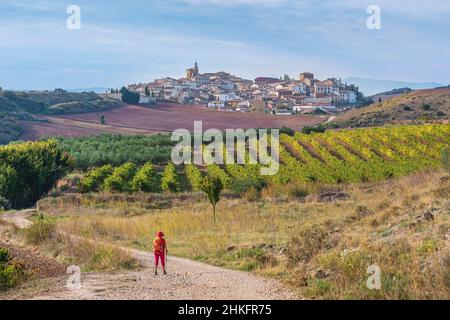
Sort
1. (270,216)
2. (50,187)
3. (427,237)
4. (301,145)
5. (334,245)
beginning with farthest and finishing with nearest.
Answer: (301,145) → (50,187) → (270,216) → (334,245) → (427,237)

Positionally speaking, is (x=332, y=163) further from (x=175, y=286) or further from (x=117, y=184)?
(x=175, y=286)

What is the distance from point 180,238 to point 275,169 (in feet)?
95.3

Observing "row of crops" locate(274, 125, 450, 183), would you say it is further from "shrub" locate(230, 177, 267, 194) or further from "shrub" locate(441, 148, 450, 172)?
"shrub" locate(441, 148, 450, 172)

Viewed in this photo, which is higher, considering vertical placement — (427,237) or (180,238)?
(427,237)

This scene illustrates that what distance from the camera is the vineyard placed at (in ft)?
145

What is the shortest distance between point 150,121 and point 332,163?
6765 cm

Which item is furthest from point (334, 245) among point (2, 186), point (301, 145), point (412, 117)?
point (412, 117)

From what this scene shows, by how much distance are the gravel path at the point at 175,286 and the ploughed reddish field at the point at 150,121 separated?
7911cm

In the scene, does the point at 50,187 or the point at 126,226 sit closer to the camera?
the point at 126,226

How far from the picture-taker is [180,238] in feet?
75.4

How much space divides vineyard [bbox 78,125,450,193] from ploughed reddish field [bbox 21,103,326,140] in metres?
30.9

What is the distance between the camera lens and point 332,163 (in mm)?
52781

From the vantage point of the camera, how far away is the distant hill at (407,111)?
86.3 m
